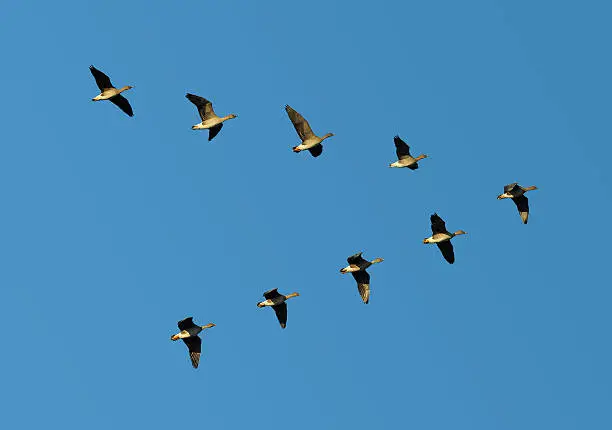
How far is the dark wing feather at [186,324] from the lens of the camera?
281 feet

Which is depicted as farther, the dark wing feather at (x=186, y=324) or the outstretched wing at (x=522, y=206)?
the outstretched wing at (x=522, y=206)

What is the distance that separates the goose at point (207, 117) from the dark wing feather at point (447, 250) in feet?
48.0

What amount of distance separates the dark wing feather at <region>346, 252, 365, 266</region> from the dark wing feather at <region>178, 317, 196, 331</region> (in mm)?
9606

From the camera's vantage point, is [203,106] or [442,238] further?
[442,238]

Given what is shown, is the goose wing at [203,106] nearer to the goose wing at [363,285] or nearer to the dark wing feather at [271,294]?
the dark wing feather at [271,294]

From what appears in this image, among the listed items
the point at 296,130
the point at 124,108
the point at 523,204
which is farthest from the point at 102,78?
the point at 523,204

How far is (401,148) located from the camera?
8994 cm

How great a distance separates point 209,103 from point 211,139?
210cm

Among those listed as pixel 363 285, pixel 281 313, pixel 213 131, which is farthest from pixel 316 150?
pixel 281 313

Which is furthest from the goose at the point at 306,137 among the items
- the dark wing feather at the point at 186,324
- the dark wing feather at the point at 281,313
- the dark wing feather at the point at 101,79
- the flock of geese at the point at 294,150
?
the dark wing feather at the point at 186,324

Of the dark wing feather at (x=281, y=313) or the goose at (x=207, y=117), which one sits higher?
the goose at (x=207, y=117)

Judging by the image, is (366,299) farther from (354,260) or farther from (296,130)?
(296,130)

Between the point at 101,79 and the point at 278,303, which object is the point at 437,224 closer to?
the point at 278,303

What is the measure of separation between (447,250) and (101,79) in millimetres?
22370
